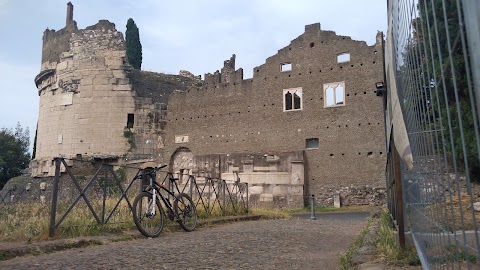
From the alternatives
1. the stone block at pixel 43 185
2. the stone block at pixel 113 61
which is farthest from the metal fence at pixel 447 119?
the stone block at pixel 43 185

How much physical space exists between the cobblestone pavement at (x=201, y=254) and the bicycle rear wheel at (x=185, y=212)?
0.80 meters

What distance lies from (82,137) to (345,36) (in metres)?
14.4

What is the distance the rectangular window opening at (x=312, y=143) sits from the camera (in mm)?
20245

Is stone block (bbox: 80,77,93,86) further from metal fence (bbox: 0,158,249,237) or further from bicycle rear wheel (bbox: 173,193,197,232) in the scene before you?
bicycle rear wheel (bbox: 173,193,197,232)

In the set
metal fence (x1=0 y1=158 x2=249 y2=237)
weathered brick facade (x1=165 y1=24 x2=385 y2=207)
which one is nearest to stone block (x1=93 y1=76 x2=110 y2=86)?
weathered brick facade (x1=165 y1=24 x2=385 y2=207)

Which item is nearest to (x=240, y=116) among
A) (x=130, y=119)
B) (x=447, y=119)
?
(x=130, y=119)

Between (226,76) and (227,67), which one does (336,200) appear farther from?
(227,67)

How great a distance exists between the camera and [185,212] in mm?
7906

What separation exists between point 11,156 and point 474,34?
37.8 m

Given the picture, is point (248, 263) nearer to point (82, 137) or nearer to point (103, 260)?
point (103, 260)

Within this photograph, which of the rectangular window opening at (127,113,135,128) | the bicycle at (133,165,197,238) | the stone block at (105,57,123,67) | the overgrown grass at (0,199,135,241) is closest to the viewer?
the overgrown grass at (0,199,135,241)

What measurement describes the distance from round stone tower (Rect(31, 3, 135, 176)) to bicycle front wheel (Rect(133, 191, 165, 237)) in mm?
15431

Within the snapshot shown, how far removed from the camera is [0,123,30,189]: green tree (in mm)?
33062

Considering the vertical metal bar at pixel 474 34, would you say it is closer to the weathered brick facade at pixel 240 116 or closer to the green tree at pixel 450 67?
the green tree at pixel 450 67
